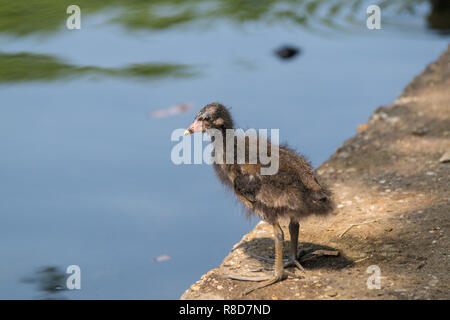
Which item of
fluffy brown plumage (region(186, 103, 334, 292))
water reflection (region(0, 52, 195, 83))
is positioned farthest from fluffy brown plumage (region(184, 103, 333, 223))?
water reflection (region(0, 52, 195, 83))

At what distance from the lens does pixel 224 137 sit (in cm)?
459

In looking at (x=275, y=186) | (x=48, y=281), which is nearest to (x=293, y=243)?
(x=275, y=186)

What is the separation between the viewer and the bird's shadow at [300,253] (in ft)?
15.2

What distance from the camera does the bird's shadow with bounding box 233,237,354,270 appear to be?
15.2ft

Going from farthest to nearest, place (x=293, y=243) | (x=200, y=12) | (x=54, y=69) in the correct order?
(x=200, y=12)
(x=54, y=69)
(x=293, y=243)

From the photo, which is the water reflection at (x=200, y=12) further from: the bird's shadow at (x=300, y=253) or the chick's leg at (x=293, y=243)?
the chick's leg at (x=293, y=243)

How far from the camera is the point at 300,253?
480 cm

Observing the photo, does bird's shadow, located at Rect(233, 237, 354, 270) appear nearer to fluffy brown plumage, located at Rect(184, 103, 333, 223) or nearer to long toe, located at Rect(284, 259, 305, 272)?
long toe, located at Rect(284, 259, 305, 272)

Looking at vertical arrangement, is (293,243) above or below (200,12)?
below

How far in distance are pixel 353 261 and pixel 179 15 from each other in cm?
584

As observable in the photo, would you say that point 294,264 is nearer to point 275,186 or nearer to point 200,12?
point 275,186

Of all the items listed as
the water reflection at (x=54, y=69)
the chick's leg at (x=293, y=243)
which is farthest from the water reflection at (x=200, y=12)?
the chick's leg at (x=293, y=243)

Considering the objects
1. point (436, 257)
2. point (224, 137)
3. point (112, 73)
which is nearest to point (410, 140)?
point (436, 257)
